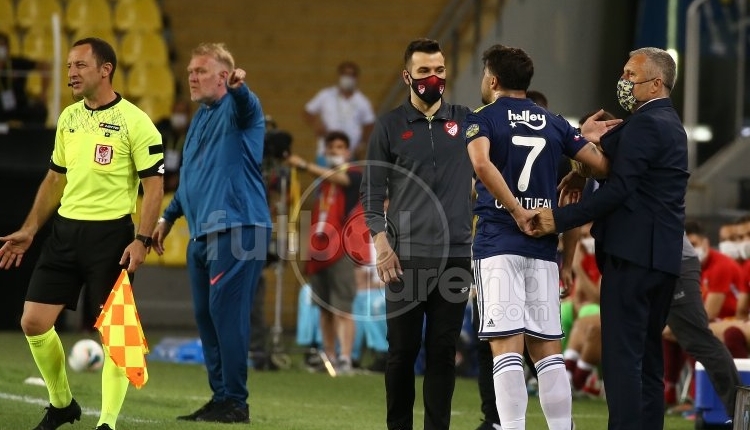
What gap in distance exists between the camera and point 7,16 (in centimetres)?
1694

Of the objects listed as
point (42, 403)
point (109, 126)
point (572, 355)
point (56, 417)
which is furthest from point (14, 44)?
point (56, 417)

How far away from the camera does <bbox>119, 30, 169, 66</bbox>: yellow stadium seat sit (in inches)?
683

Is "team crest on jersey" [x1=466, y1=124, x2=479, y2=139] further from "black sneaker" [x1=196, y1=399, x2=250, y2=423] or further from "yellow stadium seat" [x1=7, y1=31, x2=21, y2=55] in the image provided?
"yellow stadium seat" [x1=7, y1=31, x2=21, y2=55]

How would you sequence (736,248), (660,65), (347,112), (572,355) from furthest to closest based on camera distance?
(347,112)
(572,355)
(736,248)
(660,65)

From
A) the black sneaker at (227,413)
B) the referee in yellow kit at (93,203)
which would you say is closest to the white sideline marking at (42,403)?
the black sneaker at (227,413)

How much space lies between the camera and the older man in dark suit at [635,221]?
640 cm

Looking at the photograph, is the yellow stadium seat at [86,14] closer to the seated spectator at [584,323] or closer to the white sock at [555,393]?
the seated spectator at [584,323]

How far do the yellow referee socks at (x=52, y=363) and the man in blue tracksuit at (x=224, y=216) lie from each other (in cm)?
100

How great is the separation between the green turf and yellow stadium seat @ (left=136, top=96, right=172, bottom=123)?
488 cm

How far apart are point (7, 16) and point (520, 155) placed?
1192cm

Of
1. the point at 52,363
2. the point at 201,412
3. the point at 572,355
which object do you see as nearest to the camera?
the point at 52,363

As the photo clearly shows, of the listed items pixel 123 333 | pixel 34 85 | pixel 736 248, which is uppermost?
pixel 34 85

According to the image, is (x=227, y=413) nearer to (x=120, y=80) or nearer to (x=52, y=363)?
(x=52, y=363)

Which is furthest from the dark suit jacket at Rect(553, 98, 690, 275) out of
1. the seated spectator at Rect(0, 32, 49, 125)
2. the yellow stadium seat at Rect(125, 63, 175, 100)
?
the yellow stadium seat at Rect(125, 63, 175, 100)
